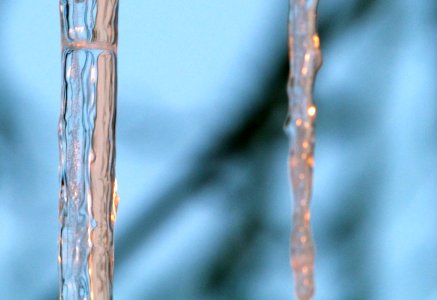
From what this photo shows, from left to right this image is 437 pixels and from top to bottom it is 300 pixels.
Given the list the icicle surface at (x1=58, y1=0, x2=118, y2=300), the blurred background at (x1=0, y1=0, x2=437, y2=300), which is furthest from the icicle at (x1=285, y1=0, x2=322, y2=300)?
the blurred background at (x1=0, y1=0, x2=437, y2=300)

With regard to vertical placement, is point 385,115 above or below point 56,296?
above

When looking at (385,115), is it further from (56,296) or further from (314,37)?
(314,37)

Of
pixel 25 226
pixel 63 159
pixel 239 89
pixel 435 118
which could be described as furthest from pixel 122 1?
pixel 63 159

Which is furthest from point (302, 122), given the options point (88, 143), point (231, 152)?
point (231, 152)

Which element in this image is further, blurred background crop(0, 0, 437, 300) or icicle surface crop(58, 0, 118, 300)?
blurred background crop(0, 0, 437, 300)

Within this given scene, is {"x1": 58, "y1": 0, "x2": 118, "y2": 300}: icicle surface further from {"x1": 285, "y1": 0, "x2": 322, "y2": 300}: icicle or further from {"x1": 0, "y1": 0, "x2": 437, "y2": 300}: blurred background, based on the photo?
{"x1": 0, "y1": 0, "x2": 437, "y2": 300}: blurred background

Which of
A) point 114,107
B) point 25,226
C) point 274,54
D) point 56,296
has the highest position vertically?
point 274,54
